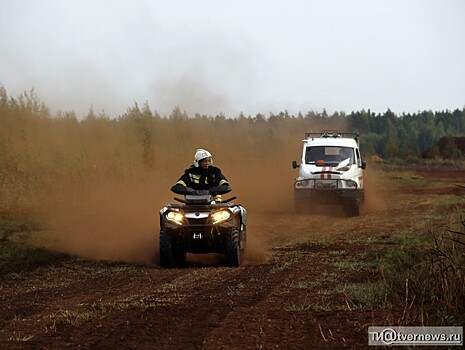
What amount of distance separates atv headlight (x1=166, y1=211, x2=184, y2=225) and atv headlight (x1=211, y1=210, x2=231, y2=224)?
0.51 m

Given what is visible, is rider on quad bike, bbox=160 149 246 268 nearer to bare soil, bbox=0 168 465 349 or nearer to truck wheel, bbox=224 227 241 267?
truck wheel, bbox=224 227 241 267

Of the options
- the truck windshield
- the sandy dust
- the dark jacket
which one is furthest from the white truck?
the dark jacket

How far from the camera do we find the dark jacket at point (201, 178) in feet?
41.5

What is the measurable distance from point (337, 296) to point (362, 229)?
10152 millimetres

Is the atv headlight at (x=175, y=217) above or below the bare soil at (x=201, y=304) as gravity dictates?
above

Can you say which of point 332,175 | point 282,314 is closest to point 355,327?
point 282,314

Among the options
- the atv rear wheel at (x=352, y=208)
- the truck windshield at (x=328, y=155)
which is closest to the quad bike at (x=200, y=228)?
the atv rear wheel at (x=352, y=208)

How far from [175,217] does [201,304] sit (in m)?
3.61

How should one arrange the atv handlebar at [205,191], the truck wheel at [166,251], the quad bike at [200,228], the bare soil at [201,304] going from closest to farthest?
the bare soil at [201,304]
the quad bike at [200,228]
the truck wheel at [166,251]
the atv handlebar at [205,191]

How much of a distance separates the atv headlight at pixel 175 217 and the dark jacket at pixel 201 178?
0.96 m

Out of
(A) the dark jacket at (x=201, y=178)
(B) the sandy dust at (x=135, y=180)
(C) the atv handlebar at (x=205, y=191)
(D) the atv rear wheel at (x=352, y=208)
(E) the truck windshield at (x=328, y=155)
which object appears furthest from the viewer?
(E) the truck windshield at (x=328, y=155)

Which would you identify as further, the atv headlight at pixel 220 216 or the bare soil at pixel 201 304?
the atv headlight at pixel 220 216

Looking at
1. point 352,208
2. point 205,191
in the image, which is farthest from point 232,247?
point 352,208

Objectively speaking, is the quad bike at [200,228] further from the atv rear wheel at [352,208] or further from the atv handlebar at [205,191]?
the atv rear wheel at [352,208]
